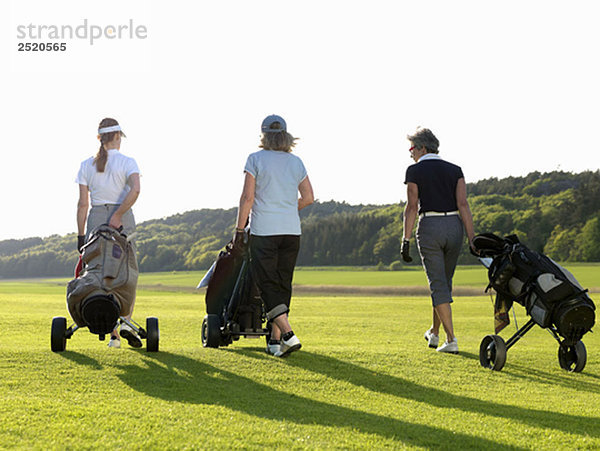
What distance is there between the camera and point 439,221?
25.7 ft

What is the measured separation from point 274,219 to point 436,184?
2075mm

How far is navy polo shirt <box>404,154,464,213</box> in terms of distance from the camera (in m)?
7.86

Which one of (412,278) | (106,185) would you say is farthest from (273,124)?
(412,278)

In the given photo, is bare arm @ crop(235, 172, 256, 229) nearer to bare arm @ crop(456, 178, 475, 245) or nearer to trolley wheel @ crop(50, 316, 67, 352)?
trolley wheel @ crop(50, 316, 67, 352)

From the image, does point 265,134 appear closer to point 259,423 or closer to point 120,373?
point 120,373

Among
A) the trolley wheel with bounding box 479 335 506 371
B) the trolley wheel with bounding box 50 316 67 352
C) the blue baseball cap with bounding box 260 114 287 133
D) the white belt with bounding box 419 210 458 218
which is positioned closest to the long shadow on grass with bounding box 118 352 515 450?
the trolley wheel with bounding box 50 316 67 352

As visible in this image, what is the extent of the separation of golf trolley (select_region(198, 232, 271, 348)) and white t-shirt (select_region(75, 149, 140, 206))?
1377 mm

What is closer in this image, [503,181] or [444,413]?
[444,413]

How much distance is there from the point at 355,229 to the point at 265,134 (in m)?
141

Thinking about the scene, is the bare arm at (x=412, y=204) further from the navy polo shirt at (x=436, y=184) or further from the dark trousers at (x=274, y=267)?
the dark trousers at (x=274, y=267)

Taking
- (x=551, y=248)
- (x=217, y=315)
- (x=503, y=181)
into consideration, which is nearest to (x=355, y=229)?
(x=503, y=181)

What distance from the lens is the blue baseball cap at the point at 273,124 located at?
7.19 metres

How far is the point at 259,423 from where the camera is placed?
169 inches

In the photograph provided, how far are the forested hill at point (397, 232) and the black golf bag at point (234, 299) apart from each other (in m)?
100
